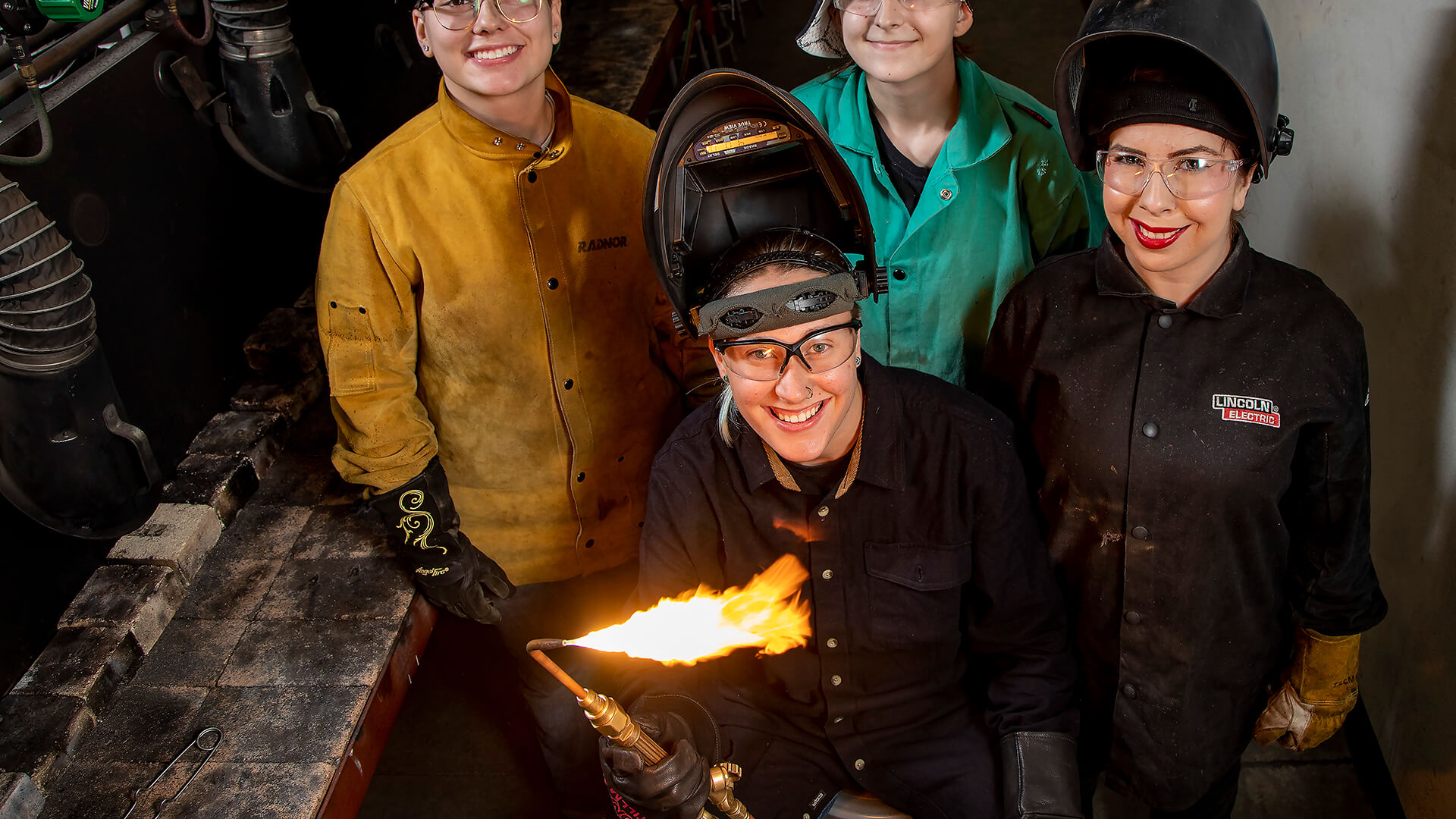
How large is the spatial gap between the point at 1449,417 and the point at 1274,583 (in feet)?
2.83

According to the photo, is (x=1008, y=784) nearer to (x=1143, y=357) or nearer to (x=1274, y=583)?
(x=1274, y=583)

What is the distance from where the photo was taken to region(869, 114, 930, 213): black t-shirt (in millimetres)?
2932

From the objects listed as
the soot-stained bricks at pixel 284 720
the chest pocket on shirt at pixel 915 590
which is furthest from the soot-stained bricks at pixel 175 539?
the chest pocket on shirt at pixel 915 590

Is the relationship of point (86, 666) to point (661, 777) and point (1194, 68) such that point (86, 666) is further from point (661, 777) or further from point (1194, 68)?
point (1194, 68)

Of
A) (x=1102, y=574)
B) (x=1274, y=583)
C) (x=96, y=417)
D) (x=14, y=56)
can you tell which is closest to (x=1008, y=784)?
(x=1102, y=574)

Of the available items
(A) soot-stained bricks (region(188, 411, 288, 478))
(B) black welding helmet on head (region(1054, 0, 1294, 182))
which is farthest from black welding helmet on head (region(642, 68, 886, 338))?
(A) soot-stained bricks (region(188, 411, 288, 478))

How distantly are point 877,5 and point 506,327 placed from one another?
1284mm

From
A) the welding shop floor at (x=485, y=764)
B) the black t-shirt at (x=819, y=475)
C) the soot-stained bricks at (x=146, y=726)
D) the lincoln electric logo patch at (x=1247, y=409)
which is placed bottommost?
the welding shop floor at (x=485, y=764)

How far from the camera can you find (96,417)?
9.88ft

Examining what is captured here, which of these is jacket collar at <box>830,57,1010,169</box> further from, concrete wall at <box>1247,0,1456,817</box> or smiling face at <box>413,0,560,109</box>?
concrete wall at <box>1247,0,1456,817</box>

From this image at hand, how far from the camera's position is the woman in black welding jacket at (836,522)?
230cm

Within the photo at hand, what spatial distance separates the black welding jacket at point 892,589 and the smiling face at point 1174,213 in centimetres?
50

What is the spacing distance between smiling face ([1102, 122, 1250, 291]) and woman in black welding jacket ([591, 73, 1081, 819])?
19.8 inches

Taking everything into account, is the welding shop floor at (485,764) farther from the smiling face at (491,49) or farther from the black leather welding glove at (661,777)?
the smiling face at (491,49)
